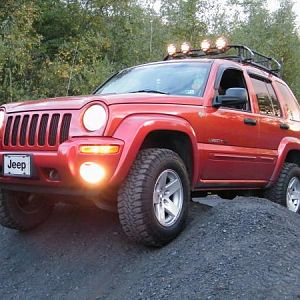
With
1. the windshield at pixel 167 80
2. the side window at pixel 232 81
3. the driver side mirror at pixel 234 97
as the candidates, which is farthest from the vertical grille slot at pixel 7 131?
the side window at pixel 232 81

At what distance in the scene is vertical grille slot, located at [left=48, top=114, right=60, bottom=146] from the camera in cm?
→ 397

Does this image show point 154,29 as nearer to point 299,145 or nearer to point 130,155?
point 299,145

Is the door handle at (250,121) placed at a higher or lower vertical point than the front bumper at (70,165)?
higher

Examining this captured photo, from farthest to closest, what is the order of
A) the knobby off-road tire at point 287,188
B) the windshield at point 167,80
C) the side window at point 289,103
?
the side window at point 289,103
the knobby off-road tire at point 287,188
the windshield at point 167,80

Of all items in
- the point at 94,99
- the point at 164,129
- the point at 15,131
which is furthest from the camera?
the point at 15,131

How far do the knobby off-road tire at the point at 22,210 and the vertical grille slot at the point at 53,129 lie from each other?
1.04m

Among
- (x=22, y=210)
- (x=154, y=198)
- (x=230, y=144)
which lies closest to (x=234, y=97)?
(x=230, y=144)

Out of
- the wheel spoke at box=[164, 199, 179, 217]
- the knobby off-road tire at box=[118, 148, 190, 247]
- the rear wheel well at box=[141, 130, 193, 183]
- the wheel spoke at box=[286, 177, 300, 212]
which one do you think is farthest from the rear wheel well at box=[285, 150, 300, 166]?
the wheel spoke at box=[164, 199, 179, 217]

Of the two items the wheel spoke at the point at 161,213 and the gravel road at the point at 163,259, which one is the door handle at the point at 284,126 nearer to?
the gravel road at the point at 163,259

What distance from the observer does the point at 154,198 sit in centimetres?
409

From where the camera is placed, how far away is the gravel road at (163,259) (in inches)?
128

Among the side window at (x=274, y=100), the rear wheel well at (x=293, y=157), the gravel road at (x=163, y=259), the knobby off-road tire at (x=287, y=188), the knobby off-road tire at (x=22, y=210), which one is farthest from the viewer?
the rear wheel well at (x=293, y=157)

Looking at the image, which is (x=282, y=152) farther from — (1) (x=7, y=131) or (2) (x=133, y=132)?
(1) (x=7, y=131)

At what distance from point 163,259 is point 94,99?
4.64 feet
